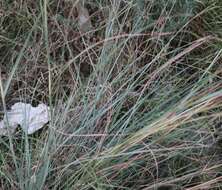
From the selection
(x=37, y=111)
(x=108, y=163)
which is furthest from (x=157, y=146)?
(x=37, y=111)

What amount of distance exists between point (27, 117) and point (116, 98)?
0.28 m

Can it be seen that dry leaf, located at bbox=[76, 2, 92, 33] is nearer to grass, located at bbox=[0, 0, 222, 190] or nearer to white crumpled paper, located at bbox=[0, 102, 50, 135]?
grass, located at bbox=[0, 0, 222, 190]

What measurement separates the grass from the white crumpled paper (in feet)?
0.09

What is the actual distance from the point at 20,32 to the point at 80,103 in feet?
1.31

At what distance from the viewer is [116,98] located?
145 cm

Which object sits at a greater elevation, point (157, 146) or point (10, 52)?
point (10, 52)

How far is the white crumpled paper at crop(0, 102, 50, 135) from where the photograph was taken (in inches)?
57.9

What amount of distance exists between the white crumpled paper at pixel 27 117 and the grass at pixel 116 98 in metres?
0.03

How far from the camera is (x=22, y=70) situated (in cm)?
160

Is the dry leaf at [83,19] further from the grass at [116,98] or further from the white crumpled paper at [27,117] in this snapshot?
the white crumpled paper at [27,117]

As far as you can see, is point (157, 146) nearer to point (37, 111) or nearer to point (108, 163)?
point (108, 163)

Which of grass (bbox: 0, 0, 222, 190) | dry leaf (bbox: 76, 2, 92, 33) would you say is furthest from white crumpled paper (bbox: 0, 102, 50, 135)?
dry leaf (bbox: 76, 2, 92, 33)

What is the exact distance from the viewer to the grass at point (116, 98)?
1.33 metres

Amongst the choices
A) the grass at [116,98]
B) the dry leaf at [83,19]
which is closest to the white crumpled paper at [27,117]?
the grass at [116,98]
